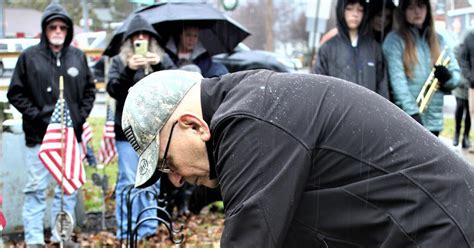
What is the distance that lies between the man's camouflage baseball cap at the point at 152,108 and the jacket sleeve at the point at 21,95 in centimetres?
393

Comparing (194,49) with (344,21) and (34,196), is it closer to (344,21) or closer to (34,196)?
(344,21)

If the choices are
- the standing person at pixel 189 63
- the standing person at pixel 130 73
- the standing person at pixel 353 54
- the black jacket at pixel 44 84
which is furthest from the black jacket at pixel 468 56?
the black jacket at pixel 44 84

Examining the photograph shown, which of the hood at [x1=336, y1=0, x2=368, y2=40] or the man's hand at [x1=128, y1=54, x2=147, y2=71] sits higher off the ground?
the hood at [x1=336, y1=0, x2=368, y2=40]

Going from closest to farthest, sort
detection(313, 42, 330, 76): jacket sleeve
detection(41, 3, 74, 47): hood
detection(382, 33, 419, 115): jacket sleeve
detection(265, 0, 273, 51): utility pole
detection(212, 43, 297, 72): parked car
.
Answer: detection(382, 33, 419, 115): jacket sleeve → detection(313, 42, 330, 76): jacket sleeve → detection(41, 3, 74, 47): hood → detection(265, 0, 273, 51): utility pole → detection(212, 43, 297, 72): parked car

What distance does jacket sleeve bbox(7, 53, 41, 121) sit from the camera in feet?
19.7

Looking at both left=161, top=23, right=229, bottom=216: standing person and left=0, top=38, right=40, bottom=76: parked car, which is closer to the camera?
left=0, top=38, right=40, bottom=76: parked car

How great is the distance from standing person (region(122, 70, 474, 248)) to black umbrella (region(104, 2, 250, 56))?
4582 millimetres

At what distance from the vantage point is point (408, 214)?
210 centimetres

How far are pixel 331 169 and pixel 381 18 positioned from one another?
14.6ft

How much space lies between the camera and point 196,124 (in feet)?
7.22

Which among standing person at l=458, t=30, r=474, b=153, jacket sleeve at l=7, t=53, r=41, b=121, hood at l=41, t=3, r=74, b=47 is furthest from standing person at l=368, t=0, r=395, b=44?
standing person at l=458, t=30, r=474, b=153

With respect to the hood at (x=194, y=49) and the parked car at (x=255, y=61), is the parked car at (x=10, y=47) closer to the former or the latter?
the hood at (x=194, y=49)

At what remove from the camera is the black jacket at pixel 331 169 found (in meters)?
2.05

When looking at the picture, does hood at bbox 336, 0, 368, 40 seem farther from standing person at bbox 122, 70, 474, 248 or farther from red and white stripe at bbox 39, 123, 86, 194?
standing person at bbox 122, 70, 474, 248
